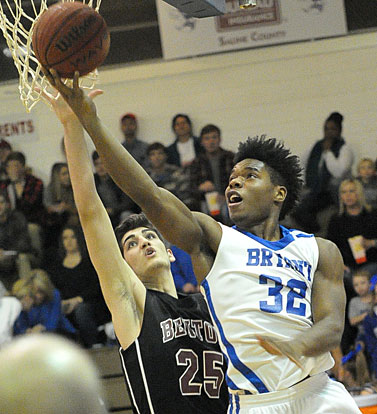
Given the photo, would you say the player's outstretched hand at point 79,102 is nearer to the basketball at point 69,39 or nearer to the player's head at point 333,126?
the basketball at point 69,39

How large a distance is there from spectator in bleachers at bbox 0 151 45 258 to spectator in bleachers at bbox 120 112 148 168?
3.53 ft

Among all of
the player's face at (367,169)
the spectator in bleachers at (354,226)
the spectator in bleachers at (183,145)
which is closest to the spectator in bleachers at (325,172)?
the player's face at (367,169)

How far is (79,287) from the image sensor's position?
7.54 metres

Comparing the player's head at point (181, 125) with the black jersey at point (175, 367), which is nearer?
the black jersey at point (175, 367)

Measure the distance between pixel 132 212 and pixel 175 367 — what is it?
459cm

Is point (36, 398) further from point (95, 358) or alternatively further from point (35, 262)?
point (35, 262)

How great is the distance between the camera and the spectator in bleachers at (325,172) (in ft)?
25.8

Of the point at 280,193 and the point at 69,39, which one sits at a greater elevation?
the point at 69,39

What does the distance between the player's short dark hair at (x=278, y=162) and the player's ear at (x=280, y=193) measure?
0.02 m

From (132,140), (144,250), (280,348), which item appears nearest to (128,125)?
(132,140)

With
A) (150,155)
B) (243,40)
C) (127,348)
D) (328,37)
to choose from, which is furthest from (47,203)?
(127,348)

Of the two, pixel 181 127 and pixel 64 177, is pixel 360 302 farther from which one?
pixel 64 177

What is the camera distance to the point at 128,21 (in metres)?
8.95

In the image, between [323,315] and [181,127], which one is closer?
[323,315]
